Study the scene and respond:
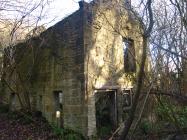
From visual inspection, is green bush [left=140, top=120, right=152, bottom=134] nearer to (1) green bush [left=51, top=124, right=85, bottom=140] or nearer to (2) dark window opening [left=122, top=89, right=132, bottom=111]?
(2) dark window opening [left=122, top=89, right=132, bottom=111]

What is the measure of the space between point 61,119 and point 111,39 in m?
3.92

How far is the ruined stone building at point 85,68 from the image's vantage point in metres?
11.7

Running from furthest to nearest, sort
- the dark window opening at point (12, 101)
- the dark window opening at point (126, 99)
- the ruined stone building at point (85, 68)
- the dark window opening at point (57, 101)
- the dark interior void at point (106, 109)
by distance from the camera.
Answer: the dark window opening at point (12, 101) → the dark window opening at point (126, 99) → the dark window opening at point (57, 101) → the dark interior void at point (106, 109) → the ruined stone building at point (85, 68)

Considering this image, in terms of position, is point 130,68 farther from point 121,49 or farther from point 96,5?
point 96,5

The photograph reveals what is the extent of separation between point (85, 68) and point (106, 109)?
8.03 feet

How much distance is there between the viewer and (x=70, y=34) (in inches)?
484

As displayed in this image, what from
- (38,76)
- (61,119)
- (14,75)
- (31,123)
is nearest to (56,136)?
(61,119)

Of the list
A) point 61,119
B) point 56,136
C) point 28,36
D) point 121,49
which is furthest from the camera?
point 28,36

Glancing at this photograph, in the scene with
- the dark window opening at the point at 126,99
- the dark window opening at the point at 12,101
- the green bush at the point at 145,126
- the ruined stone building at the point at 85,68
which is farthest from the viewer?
the dark window opening at the point at 12,101

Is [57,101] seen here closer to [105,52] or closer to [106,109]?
[106,109]

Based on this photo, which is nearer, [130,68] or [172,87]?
[172,87]

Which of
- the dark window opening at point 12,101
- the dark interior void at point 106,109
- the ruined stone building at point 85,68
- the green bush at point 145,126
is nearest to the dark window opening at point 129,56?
the ruined stone building at point 85,68

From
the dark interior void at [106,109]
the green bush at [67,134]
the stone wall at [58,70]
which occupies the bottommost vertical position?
the green bush at [67,134]

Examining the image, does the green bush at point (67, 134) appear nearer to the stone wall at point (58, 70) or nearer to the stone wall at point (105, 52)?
the stone wall at point (58, 70)
